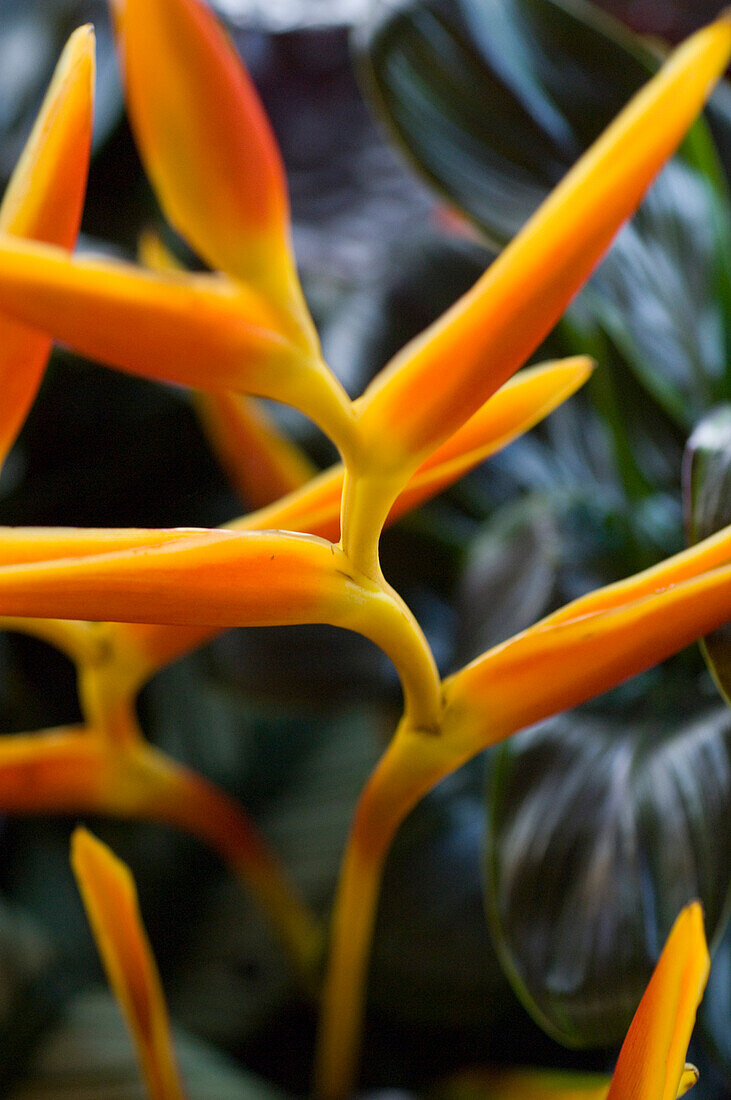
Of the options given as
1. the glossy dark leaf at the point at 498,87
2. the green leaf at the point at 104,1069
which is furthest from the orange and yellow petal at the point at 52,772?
the glossy dark leaf at the point at 498,87

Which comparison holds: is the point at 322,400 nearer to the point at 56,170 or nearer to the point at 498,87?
the point at 56,170

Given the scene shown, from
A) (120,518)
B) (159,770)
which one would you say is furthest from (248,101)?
(120,518)

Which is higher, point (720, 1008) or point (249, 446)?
point (249, 446)

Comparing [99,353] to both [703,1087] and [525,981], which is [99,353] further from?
[703,1087]

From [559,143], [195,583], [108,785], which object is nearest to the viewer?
[195,583]

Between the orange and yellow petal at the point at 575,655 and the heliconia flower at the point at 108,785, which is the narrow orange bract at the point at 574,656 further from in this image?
the heliconia flower at the point at 108,785

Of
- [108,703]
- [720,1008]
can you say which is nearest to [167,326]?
[108,703]

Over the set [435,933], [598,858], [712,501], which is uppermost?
[712,501]
